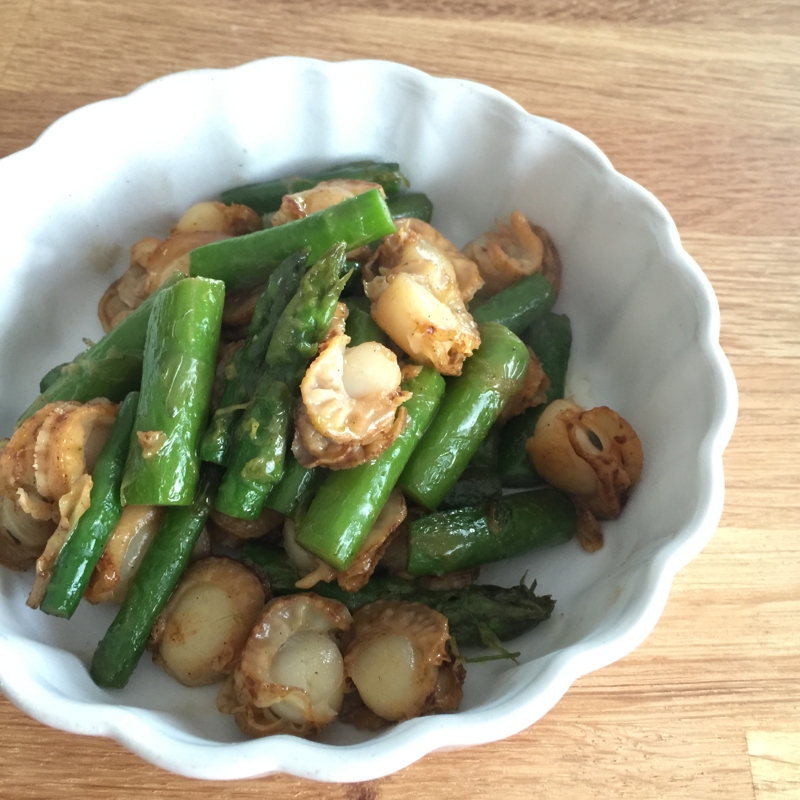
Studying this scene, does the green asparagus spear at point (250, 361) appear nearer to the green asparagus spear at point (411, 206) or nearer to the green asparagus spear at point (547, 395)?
the green asparagus spear at point (411, 206)

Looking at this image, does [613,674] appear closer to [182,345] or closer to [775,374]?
[775,374]

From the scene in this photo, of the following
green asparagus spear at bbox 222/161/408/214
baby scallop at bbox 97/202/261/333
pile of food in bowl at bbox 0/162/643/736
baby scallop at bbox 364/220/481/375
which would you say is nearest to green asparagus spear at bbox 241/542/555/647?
pile of food in bowl at bbox 0/162/643/736

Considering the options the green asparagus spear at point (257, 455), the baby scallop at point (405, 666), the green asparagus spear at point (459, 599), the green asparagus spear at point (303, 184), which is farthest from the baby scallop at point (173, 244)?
the baby scallop at point (405, 666)

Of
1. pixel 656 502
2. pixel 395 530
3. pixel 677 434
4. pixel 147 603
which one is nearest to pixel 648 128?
pixel 677 434

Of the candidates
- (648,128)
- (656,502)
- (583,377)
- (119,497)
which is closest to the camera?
(119,497)

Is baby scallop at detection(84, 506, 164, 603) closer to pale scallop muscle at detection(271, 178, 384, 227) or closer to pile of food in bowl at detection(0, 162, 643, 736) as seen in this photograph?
pile of food in bowl at detection(0, 162, 643, 736)
